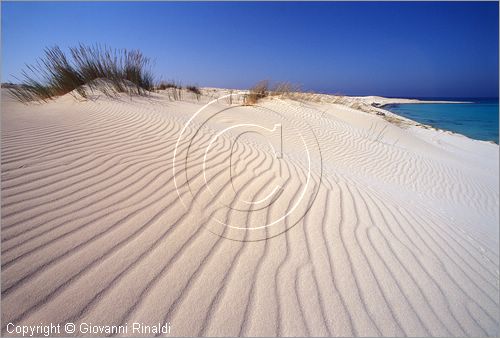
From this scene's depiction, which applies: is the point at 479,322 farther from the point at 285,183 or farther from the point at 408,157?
the point at 408,157

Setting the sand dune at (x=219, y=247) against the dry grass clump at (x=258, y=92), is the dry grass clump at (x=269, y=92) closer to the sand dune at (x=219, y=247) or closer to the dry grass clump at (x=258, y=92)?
the dry grass clump at (x=258, y=92)

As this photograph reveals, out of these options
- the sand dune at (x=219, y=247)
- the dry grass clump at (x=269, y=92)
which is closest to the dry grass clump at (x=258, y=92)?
the dry grass clump at (x=269, y=92)

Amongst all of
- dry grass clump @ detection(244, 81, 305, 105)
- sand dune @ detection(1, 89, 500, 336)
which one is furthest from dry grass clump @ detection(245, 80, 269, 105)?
sand dune @ detection(1, 89, 500, 336)

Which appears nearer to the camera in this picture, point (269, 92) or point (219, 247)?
point (219, 247)

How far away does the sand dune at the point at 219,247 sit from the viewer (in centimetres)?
157

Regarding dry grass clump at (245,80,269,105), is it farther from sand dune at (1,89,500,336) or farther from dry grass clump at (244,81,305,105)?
sand dune at (1,89,500,336)

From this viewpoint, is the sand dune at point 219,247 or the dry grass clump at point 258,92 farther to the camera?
→ the dry grass clump at point 258,92

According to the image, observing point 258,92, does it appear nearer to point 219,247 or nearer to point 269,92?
point 269,92

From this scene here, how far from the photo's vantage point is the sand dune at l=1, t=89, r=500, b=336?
1568mm

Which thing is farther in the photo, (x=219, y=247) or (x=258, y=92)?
(x=258, y=92)

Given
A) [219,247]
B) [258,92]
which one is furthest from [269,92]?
[219,247]

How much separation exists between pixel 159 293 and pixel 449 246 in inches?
108

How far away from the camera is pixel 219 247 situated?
6.76ft

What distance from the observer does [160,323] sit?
4.86 feet
